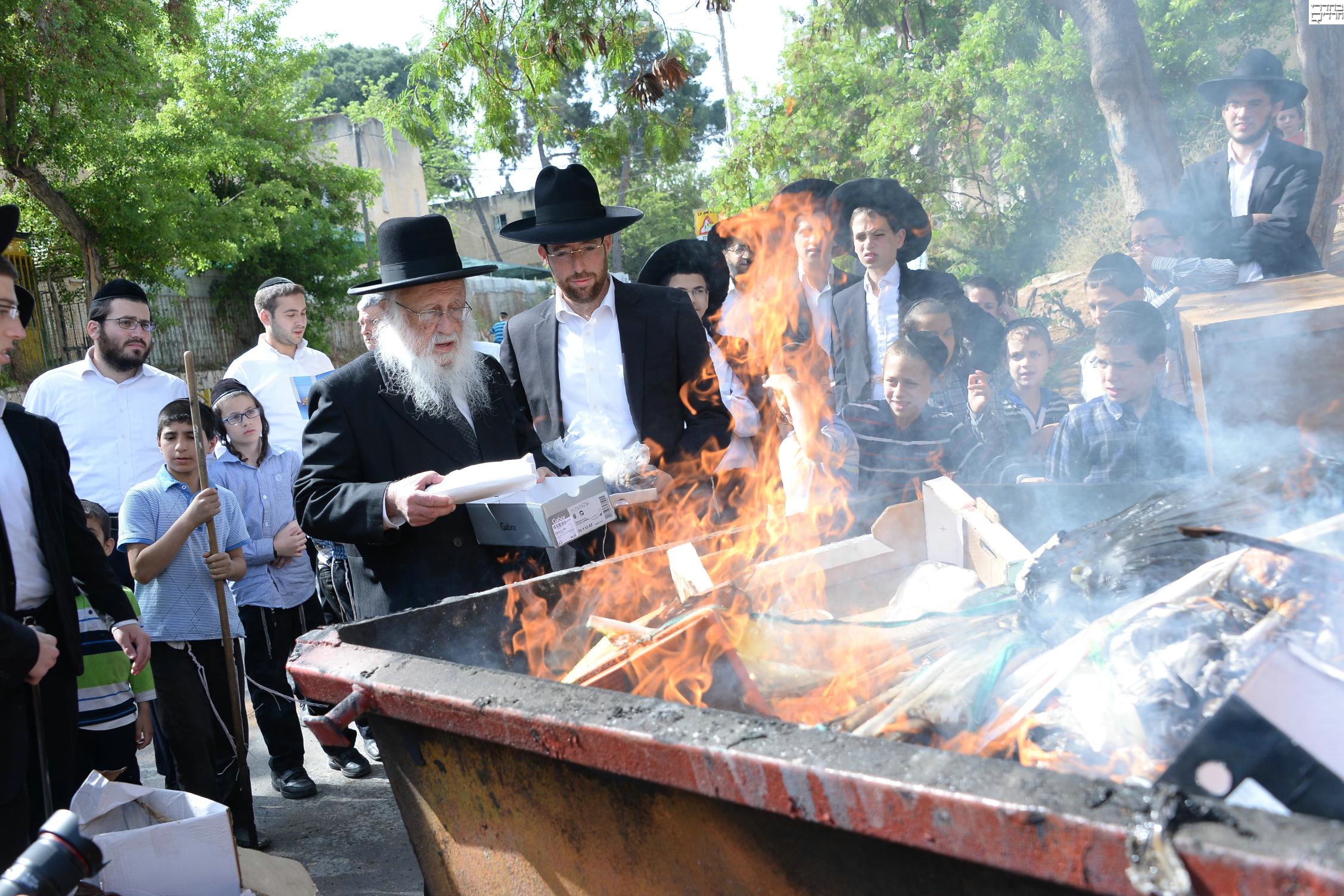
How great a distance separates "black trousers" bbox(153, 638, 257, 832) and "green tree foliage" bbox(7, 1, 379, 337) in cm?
1080

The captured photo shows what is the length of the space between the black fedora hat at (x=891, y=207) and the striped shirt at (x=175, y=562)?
333 centimetres

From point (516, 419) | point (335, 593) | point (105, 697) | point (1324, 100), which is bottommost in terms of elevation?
point (105, 697)

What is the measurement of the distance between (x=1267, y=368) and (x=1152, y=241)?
2.92 m

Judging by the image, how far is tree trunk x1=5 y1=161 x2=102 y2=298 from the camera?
12.3 meters

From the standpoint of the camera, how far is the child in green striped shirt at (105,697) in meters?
3.57

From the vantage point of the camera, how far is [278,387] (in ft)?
18.5

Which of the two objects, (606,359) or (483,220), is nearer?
(606,359)

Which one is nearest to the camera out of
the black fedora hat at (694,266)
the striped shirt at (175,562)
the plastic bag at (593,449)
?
the plastic bag at (593,449)

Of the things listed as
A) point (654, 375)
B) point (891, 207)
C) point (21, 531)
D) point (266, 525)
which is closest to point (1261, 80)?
point (891, 207)

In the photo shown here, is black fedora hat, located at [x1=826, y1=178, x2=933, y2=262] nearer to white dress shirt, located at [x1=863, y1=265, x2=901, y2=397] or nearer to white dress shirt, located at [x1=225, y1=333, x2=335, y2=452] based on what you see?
white dress shirt, located at [x1=863, y1=265, x2=901, y2=397]

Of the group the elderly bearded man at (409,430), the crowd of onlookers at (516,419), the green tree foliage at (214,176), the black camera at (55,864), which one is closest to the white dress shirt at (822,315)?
the crowd of onlookers at (516,419)

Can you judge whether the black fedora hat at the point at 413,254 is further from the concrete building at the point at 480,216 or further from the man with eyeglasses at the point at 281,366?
the concrete building at the point at 480,216

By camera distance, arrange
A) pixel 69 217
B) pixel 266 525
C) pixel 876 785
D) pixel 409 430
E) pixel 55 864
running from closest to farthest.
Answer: pixel 876 785
pixel 55 864
pixel 409 430
pixel 266 525
pixel 69 217

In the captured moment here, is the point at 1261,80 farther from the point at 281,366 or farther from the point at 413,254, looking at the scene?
the point at 281,366
